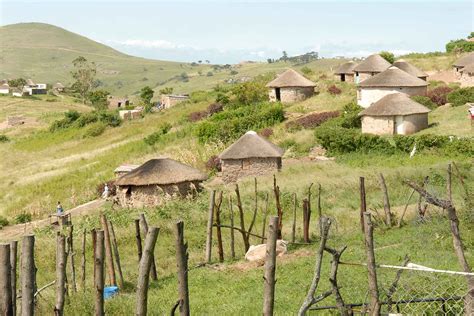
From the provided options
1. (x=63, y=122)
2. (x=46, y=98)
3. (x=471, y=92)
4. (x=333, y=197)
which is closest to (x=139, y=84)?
(x=46, y=98)

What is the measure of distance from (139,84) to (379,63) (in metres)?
126

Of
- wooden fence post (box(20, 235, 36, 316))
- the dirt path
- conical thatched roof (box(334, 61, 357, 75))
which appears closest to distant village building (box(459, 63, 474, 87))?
conical thatched roof (box(334, 61, 357, 75))

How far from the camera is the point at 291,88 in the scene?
45656 millimetres

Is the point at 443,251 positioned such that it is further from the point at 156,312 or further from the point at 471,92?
the point at 471,92

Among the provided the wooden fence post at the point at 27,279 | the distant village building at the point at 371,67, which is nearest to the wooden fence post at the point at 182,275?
the wooden fence post at the point at 27,279

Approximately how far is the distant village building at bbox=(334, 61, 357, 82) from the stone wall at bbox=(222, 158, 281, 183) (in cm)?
2429

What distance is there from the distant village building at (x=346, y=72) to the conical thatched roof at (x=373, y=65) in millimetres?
2803

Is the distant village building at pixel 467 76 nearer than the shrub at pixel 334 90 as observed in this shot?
Yes

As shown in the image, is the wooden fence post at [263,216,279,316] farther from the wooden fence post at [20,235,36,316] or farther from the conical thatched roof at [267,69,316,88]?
the conical thatched roof at [267,69,316,88]

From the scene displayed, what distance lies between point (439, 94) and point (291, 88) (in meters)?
10.7

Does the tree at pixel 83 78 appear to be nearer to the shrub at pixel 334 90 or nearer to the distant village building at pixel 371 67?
the shrub at pixel 334 90

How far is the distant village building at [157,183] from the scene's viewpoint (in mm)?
24281

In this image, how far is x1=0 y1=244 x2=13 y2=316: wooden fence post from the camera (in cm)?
734

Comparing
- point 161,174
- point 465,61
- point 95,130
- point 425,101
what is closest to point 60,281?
point 161,174
